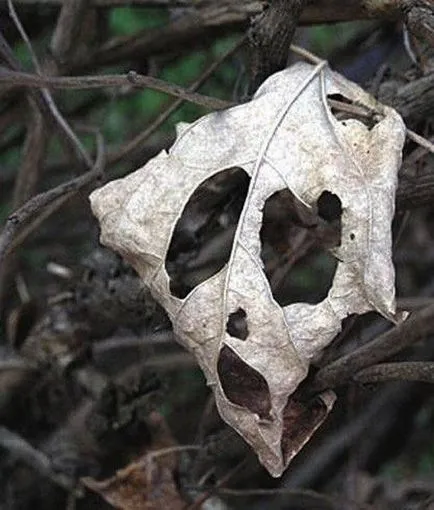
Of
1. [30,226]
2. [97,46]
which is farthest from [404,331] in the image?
[97,46]

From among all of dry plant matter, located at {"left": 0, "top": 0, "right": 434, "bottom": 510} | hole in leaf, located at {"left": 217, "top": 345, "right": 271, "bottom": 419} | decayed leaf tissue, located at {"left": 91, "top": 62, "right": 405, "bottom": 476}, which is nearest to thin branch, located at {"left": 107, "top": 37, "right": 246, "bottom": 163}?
dry plant matter, located at {"left": 0, "top": 0, "right": 434, "bottom": 510}

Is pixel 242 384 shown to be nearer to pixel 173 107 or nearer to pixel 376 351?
pixel 376 351

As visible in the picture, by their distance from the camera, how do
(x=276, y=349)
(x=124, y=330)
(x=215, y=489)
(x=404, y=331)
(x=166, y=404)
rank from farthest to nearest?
(x=166, y=404)
(x=124, y=330)
(x=215, y=489)
(x=404, y=331)
(x=276, y=349)

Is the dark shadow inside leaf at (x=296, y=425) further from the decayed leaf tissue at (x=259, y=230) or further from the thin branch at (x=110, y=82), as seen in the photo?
the thin branch at (x=110, y=82)

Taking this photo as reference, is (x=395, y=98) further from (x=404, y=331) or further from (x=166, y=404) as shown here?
(x=166, y=404)

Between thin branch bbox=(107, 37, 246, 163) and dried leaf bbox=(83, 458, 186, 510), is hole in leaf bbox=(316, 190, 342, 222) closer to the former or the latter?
thin branch bbox=(107, 37, 246, 163)

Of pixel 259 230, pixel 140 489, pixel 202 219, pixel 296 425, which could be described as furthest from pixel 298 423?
pixel 140 489

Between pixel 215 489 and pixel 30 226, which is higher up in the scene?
pixel 30 226
